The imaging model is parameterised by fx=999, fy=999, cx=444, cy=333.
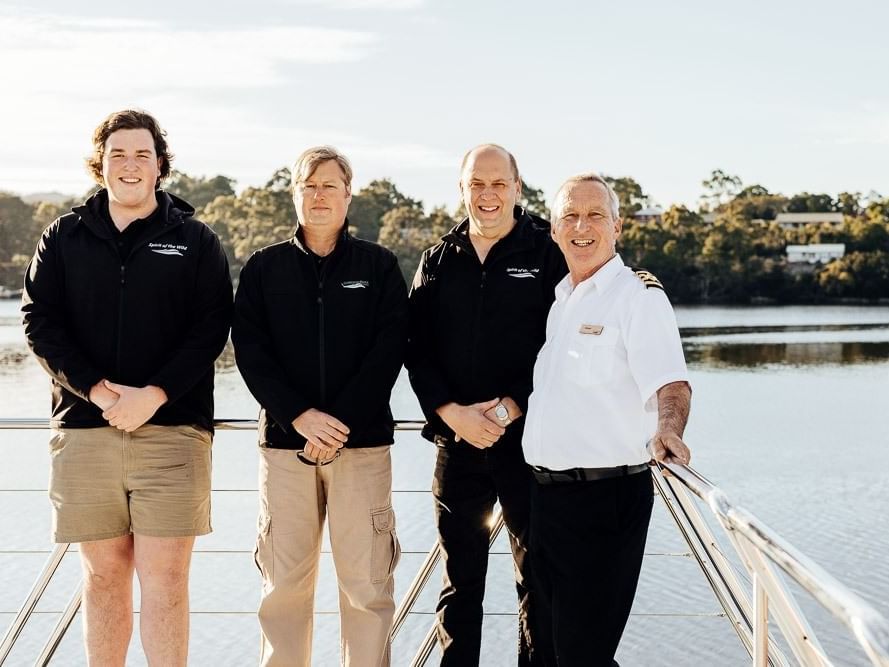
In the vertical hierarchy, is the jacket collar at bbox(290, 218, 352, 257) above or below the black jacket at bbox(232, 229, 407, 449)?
above

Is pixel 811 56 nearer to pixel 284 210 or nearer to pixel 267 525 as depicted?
pixel 284 210

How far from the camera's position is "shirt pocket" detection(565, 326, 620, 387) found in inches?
88.4

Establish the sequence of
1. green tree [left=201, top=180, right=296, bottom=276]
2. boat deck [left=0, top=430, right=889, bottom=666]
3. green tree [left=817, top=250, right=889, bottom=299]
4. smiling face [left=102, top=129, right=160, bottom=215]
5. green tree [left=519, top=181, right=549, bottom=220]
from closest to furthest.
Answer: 1. smiling face [left=102, top=129, right=160, bottom=215]
2. boat deck [left=0, top=430, right=889, bottom=666]
3. green tree [left=201, top=180, right=296, bottom=276]
4. green tree [left=519, top=181, right=549, bottom=220]
5. green tree [left=817, top=250, right=889, bottom=299]

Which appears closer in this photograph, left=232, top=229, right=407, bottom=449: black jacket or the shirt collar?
the shirt collar

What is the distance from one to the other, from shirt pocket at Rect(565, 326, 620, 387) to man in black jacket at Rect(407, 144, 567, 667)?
404 mm

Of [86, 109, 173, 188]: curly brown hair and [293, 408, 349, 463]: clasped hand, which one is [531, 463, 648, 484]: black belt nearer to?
[293, 408, 349, 463]: clasped hand

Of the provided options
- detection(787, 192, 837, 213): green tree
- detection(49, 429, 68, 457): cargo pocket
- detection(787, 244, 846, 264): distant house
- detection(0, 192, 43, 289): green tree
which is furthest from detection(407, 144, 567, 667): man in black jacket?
detection(787, 192, 837, 213): green tree

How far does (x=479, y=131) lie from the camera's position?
2227 inches

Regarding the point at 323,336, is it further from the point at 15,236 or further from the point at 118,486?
the point at 15,236

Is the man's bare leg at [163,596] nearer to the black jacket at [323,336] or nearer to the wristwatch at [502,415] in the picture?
the black jacket at [323,336]

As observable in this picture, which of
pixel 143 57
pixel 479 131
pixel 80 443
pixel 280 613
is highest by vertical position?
pixel 143 57

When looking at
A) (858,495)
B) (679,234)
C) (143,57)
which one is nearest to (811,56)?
(679,234)

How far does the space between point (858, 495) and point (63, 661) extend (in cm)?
1232

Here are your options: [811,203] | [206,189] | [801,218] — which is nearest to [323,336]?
[206,189]
